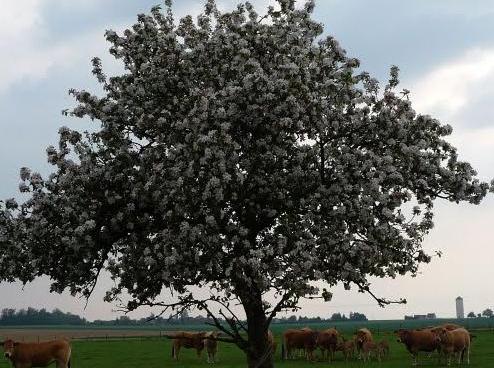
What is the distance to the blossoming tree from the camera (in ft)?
67.5

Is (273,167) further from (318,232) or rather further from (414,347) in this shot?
(414,347)

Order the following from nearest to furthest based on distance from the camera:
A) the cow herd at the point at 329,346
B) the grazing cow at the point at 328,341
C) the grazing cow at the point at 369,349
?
the cow herd at the point at 329,346
the grazing cow at the point at 369,349
the grazing cow at the point at 328,341


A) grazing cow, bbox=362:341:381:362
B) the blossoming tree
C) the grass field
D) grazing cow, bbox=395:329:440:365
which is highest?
the blossoming tree

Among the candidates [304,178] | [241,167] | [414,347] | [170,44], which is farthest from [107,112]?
[414,347]

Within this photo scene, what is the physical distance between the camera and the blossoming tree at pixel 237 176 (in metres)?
20.6

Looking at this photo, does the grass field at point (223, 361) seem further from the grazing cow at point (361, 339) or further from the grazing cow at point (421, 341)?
the grazing cow at point (361, 339)

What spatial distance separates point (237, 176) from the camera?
20062mm

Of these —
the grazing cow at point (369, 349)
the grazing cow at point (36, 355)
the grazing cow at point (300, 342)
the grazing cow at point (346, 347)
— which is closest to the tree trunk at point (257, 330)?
the grazing cow at point (36, 355)

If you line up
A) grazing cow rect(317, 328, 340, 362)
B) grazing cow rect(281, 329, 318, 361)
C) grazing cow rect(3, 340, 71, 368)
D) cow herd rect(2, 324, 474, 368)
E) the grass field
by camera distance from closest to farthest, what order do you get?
grazing cow rect(3, 340, 71, 368) → cow herd rect(2, 324, 474, 368) → the grass field → grazing cow rect(317, 328, 340, 362) → grazing cow rect(281, 329, 318, 361)

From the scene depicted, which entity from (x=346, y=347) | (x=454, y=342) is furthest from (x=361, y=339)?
(x=454, y=342)

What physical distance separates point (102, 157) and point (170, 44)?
183 inches

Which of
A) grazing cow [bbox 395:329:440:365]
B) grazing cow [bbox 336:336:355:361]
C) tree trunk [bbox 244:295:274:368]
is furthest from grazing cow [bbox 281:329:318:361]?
tree trunk [bbox 244:295:274:368]

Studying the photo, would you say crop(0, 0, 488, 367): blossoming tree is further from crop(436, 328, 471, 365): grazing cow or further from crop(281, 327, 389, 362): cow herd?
crop(281, 327, 389, 362): cow herd

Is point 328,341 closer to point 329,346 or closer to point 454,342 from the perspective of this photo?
point 329,346
